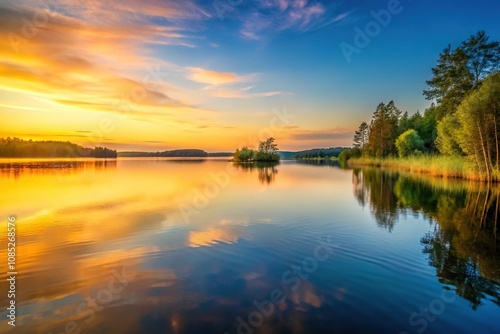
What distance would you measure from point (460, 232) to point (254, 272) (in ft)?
32.4

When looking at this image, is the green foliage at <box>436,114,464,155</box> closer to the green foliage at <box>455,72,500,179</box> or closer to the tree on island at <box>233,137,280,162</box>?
the green foliage at <box>455,72,500,179</box>

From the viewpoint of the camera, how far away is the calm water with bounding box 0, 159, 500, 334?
17.9 feet

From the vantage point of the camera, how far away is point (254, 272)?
7.78 metres

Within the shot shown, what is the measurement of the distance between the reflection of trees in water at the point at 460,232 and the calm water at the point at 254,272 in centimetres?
7

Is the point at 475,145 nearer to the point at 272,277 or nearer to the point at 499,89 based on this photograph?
the point at 499,89

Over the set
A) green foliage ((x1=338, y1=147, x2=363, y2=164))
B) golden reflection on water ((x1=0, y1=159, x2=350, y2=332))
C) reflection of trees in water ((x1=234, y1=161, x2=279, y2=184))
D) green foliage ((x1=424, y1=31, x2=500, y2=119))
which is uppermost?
green foliage ((x1=424, y1=31, x2=500, y2=119))

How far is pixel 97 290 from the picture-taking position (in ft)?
21.7

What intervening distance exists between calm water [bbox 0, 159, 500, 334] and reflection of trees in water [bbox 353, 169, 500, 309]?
7 centimetres

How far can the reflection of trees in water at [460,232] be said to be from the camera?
7.38 m

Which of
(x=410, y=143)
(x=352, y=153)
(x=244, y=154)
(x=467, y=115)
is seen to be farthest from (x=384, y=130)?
(x=244, y=154)

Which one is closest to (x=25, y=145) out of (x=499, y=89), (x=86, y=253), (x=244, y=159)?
(x=244, y=159)

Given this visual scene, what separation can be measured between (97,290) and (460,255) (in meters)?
10.6

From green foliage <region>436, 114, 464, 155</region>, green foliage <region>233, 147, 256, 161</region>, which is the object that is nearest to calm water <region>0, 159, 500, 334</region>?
green foliage <region>436, 114, 464, 155</region>

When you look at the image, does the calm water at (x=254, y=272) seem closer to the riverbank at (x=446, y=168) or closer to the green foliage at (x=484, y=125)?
the green foliage at (x=484, y=125)
